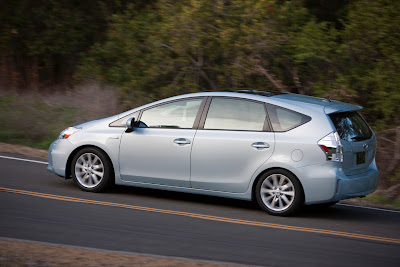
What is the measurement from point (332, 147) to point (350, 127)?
626 millimetres

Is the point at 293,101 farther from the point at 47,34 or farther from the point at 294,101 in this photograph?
the point at 47,34

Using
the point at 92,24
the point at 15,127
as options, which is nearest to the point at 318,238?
the point at 15,127

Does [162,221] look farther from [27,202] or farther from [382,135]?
[382,135]

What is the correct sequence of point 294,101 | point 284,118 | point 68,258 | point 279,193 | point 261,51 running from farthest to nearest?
point 261,51 → point 294,101 → point 284,118 → point 279,193 → point 68,258

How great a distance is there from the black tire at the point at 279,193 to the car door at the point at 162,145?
3.49ft

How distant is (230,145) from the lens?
8875 mm

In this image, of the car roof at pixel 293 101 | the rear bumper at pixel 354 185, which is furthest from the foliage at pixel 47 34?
the rear bumper at pixel 354 185

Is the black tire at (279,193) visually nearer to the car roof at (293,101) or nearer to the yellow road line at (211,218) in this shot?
the yellow road line at (211,218)

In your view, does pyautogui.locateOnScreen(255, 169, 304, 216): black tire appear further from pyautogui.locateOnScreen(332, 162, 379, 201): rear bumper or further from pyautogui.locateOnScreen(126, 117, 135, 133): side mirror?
pyautogui.locateOnScreen(126, 117, 135, 133): side mirror

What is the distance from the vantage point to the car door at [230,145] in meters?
8.80

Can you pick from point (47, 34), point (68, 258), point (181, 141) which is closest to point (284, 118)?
point (181, 141)

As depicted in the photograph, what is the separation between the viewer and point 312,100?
9266mm

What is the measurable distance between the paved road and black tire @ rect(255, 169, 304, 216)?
0.15m

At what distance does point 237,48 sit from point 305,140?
818 centimetres
